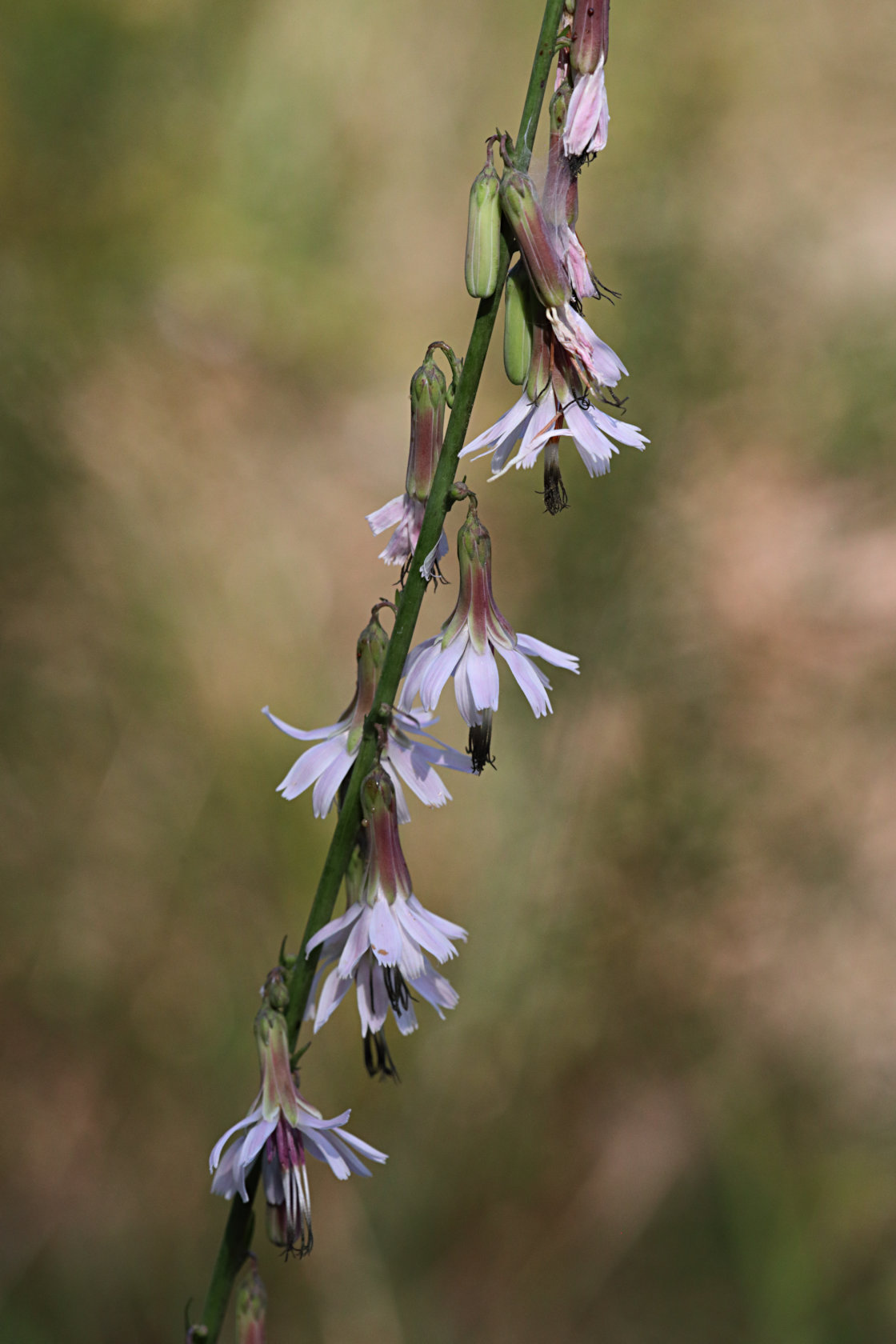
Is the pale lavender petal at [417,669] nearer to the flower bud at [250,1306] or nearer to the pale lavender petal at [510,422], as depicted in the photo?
the pale lavender petal at [510,422]

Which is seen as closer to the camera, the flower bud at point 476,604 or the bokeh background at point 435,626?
the flower bud at point 476,604

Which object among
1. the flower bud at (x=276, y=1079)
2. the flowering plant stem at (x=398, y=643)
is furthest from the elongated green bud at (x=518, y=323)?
the flower bud at (x=276, y=1079)

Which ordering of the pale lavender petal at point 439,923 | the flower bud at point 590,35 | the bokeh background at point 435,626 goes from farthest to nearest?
the bokeh background at point 435,626 < the pale lavender petal at point 439,923 < the flower bud at point 590,35

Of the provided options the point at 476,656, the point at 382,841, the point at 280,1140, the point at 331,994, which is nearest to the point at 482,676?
the point at 476,656

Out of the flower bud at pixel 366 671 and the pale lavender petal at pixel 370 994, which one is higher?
the flower bud at pixel 366 671

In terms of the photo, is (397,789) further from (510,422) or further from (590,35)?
(590,35)

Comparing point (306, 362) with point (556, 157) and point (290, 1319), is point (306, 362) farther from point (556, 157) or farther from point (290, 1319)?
point (290, 1319)

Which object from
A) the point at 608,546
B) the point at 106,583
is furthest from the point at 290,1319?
the point at 608,546
